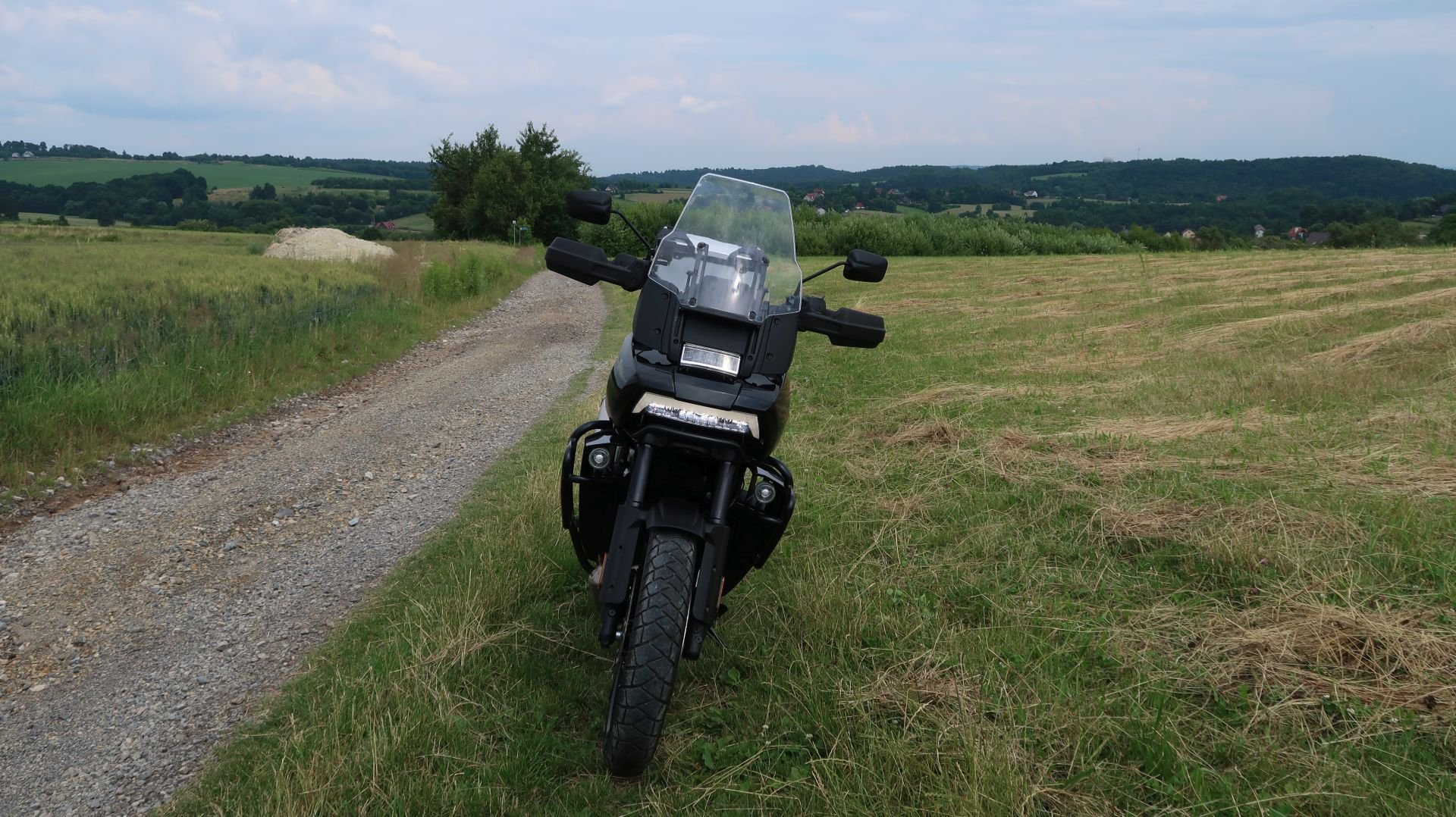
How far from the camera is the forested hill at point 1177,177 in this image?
4469cm

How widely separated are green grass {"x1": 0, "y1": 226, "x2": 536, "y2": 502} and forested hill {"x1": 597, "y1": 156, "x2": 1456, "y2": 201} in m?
18.8

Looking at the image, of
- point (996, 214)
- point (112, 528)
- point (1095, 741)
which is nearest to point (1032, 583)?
point (1095, 741)

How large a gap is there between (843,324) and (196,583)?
380 centimetres

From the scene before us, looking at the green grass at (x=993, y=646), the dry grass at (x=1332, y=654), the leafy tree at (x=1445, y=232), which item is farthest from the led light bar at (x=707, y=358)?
the leafy tree at (x=1445, y=232)

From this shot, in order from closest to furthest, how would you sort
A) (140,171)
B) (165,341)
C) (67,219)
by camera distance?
(165,341) → (67,219) → (140,171)

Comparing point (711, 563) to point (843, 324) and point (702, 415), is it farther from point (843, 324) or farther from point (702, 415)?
point (843, 324)

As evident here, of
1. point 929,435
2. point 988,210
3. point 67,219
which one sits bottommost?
point 929,435

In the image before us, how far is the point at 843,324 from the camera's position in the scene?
3.24 meters

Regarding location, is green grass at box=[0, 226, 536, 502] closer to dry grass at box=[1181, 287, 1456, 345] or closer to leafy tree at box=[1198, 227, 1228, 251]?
dry grass at box=[1181, 287, 1456, 345]

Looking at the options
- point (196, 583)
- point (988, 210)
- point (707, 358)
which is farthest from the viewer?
point (988, 210)

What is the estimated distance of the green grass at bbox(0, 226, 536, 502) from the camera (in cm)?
689

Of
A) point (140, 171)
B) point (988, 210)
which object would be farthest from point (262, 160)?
point (988, 210)

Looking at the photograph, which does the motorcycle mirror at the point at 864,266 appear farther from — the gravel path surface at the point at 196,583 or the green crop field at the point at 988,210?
the green crop field at the point at 988,210

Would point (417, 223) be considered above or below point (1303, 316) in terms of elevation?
above
